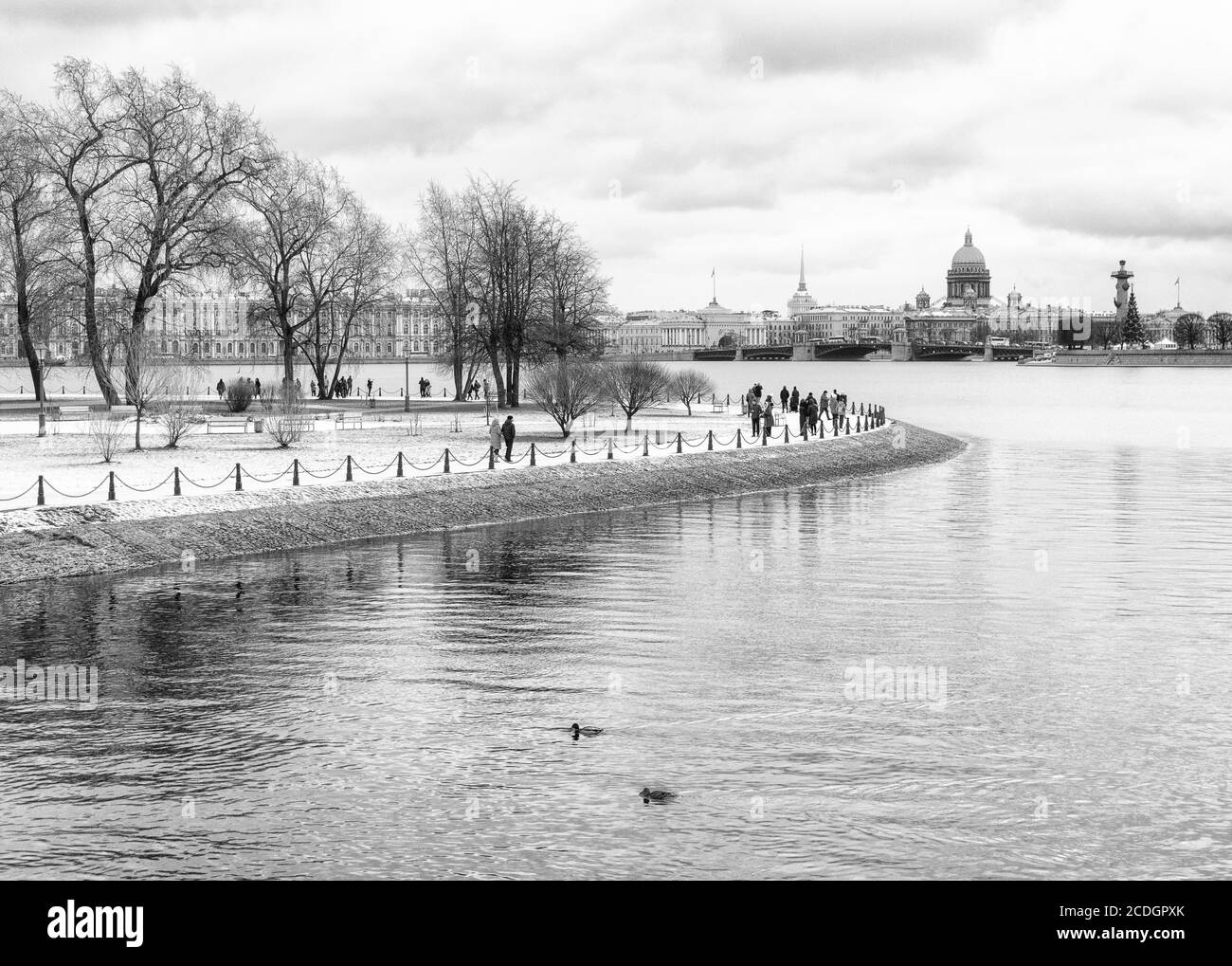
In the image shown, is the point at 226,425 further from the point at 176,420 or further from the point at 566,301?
the point at 566,301

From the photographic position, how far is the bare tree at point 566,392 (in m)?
50.9

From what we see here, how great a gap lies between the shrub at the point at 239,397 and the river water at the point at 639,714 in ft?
113

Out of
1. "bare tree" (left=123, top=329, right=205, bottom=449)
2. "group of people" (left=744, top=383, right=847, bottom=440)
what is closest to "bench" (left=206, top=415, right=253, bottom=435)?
"bare tree" (left=123, top=329, right=205, bottom=449)

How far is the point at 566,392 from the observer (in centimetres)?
5081

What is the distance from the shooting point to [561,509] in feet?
121

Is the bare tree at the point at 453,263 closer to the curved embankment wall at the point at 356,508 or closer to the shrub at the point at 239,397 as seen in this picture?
the shrub at the point at 239,397

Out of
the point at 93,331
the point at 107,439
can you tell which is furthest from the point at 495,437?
the point at 93,331

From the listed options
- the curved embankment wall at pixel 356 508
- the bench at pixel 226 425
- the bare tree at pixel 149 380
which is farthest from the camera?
the bench at pixel 226 425

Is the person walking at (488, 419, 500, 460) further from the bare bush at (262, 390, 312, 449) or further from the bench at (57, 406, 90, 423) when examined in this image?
the bench at (57, 406, 90, 423)

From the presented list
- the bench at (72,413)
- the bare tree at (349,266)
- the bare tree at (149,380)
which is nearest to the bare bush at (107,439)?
the bare tree at (149,380)

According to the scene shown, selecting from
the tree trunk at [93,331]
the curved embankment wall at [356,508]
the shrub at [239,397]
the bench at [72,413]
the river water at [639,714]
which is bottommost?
the river water at [639,714]

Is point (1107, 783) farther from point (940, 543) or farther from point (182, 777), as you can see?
point (940, 543)

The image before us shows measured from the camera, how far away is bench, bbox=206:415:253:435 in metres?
51.3

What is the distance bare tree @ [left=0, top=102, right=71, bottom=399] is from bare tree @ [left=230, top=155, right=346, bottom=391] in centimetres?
783
